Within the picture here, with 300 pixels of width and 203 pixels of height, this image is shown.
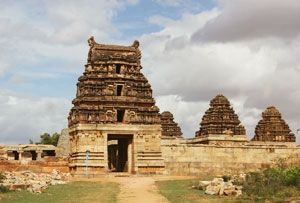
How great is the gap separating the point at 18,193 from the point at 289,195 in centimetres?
1071

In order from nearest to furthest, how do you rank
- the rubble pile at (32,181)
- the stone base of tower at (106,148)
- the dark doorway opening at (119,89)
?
the rubble pile at (32,181)
the stone base of tower at (106,148)
the dark doorway opening at (119,89)

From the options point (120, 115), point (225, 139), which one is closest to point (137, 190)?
point (120, 115)

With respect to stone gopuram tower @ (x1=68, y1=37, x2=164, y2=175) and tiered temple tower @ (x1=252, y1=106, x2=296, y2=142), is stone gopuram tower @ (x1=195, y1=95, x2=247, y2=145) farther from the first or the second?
stone gopuram tower @ (x1=68, y1=37, x2=164, y2=175)

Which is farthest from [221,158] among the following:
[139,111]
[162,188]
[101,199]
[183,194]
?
[101,199]

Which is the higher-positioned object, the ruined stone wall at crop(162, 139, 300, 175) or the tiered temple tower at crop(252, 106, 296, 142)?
the tiered temple tower at crop(252, 106, 296, 142)

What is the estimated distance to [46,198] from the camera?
2059 cm

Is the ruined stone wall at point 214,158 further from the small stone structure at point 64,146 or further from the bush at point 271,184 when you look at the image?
the bush at point 271,184

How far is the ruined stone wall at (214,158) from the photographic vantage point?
35.6 m

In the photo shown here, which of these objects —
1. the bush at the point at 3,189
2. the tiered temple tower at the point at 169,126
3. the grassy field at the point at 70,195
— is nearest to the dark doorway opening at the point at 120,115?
the grassy field at the point at 70,195

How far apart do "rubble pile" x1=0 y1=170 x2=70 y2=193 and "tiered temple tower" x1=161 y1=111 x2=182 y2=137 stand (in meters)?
23.5

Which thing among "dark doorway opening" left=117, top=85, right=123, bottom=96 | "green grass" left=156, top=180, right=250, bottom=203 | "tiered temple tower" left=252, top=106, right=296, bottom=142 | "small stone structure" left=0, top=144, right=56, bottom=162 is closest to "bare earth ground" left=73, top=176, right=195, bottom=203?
"green grass" left=156, top=180, right=250, bottom=203

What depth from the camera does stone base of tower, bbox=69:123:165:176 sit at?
33.6 metres

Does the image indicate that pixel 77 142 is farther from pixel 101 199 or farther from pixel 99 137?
pixel 101 199

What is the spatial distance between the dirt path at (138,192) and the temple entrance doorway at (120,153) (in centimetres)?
432
